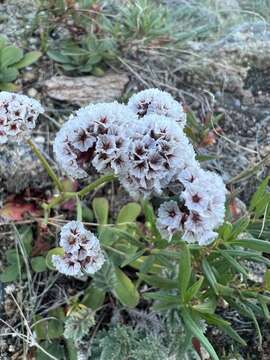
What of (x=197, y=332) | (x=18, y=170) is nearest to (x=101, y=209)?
(x=18, y=170)

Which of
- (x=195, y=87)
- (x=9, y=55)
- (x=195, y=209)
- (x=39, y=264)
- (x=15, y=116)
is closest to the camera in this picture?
(x=195, y=209)

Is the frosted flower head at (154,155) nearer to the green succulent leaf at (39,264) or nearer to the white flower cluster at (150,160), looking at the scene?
the white flower cluster at (150,160)

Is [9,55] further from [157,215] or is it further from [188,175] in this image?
→ [188,175]

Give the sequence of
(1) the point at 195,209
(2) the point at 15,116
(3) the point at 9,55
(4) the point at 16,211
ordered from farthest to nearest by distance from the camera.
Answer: (3) the point at 9,55 → (4) the point at 16,211 → (2) the point at 15,116 → (1) the point at 195,209

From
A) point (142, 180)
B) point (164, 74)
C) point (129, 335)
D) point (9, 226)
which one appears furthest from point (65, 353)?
point (164, 74)

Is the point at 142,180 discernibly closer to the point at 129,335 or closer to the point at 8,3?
the point at 129,335
